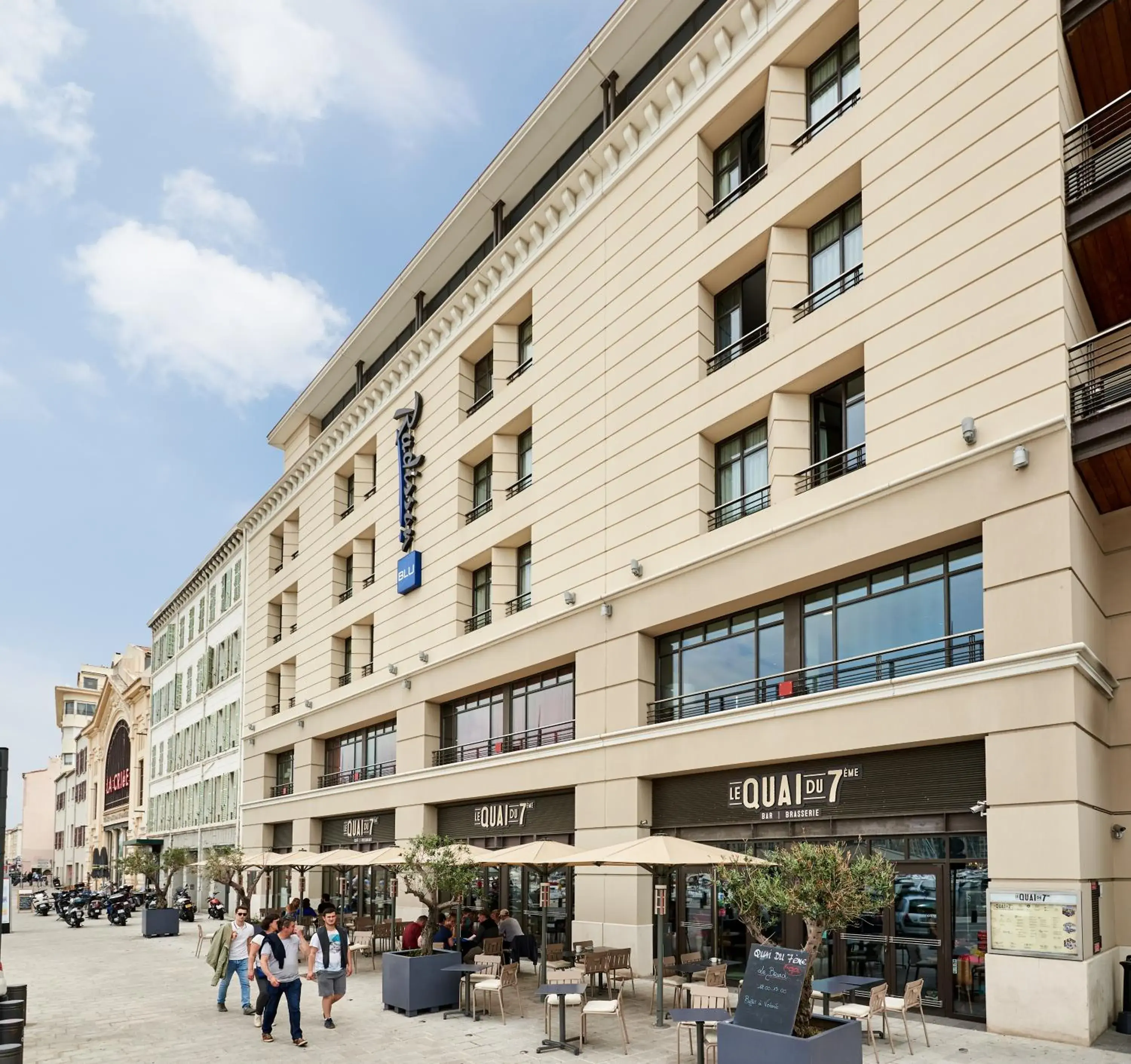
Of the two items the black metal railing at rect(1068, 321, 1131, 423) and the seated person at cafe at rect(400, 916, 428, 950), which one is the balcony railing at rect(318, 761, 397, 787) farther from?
the black metal railing at rect(1068, 321, 1131, 423)

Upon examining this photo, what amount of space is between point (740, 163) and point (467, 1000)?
55.7 ft

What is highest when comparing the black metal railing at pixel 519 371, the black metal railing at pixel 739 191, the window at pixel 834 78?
the window at pixel 834 78

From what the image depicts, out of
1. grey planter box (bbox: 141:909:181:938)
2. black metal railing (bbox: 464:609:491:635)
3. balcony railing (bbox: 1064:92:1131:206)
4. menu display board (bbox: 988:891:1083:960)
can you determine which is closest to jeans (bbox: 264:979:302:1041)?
menu display board (bbox: 988:891:1083:960)

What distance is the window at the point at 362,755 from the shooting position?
3541cm

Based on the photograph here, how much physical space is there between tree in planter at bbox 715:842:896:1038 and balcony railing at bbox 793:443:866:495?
802 centimetres

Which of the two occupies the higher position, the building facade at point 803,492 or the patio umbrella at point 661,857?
the building facade at point 803,492

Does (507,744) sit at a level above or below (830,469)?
below

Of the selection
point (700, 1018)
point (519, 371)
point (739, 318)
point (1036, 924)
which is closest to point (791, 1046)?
point (700, 1018)

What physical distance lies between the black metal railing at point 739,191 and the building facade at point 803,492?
14 cm

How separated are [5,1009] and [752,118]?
20.1 meters

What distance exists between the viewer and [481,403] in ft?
104

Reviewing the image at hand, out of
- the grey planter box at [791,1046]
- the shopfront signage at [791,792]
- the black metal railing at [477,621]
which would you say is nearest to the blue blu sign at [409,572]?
the black metal railing at [477,621]

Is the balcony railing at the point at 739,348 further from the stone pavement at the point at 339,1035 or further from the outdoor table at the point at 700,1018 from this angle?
the outdoor table at the point at 700,1018

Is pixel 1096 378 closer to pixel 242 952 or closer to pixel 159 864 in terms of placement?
pixel 242 952
